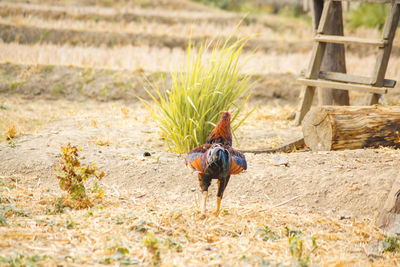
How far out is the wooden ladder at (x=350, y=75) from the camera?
5.69 meters

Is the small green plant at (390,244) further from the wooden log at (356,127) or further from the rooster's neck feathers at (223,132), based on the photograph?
the wooden log at (356,127)

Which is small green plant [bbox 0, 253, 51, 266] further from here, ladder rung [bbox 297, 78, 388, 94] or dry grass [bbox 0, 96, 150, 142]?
ladder rung [bbox 297, 78, 388, 94]

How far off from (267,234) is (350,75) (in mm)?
3806

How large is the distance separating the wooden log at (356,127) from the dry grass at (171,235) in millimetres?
1437

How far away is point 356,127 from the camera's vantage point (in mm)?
4570

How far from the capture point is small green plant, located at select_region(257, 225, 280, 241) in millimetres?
2862

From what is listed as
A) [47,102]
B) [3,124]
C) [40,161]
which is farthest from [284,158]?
[47,102]

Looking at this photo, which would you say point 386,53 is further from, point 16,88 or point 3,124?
point 16,88

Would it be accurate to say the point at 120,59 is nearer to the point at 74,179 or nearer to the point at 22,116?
the point at 22,116

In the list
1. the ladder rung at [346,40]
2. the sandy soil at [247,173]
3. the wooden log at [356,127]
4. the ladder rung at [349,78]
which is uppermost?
the ladder rung at [346,40]

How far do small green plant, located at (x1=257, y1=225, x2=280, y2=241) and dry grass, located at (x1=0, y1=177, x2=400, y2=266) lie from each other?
0.03 m

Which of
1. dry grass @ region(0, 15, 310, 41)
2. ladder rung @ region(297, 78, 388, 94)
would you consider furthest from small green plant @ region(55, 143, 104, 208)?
dry grass @ region(0, 15, 310, 41)

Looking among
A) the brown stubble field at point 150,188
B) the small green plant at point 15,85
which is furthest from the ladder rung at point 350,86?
the small green plant at point 15,85

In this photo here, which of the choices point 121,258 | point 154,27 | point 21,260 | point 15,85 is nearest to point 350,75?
point 121,258
